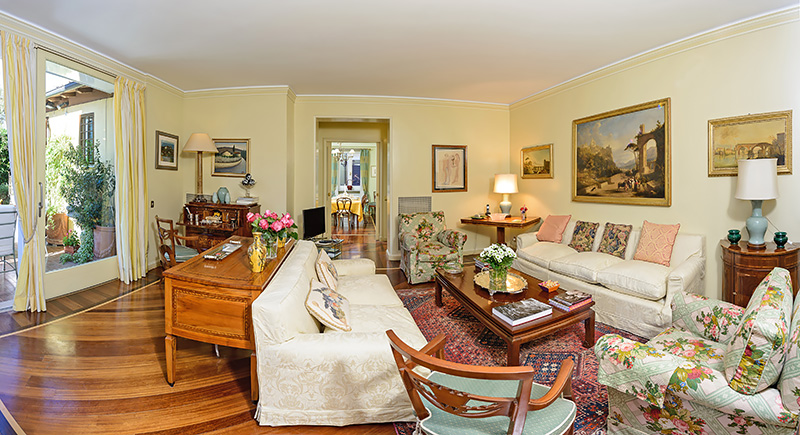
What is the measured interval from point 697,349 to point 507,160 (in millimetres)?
4843

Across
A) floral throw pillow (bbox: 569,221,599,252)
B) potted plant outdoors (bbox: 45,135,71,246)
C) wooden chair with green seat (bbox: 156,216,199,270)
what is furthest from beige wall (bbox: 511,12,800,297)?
potted plant outdoors (bbox: 45,135,71,246)

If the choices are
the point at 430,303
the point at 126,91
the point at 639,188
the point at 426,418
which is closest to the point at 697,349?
the point at 426,418

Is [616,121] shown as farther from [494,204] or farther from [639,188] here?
[494,204]

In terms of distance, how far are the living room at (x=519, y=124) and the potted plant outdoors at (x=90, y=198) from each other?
46 cm

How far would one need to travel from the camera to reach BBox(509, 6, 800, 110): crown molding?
3033 mm

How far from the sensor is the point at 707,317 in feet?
6.76

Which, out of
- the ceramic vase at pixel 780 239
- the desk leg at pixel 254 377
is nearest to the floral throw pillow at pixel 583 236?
the ceramic vase at pixel 780 239

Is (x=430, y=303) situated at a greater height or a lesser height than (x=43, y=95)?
Result: lesser

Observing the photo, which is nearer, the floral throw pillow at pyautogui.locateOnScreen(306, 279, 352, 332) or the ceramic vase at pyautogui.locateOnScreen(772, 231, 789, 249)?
the floral throw pillow at pyautogui.locateOnScreen(306, 279, 352, 332)

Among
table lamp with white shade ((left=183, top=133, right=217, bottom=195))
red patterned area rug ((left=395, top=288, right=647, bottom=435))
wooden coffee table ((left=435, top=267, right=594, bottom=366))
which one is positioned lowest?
red patterned area rug ((left=395, top=288, right=647, bottom=435))

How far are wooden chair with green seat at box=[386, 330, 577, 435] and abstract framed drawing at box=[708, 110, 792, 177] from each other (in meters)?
3.22

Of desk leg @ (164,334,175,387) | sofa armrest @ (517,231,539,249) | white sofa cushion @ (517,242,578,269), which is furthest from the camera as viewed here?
sofa armrest @ (517,231,539,249)

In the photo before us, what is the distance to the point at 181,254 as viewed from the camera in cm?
414

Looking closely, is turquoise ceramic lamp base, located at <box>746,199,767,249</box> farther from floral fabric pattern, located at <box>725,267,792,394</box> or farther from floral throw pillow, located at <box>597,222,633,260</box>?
floral fabric pattern, located at <box>725,267,792,394</box>
